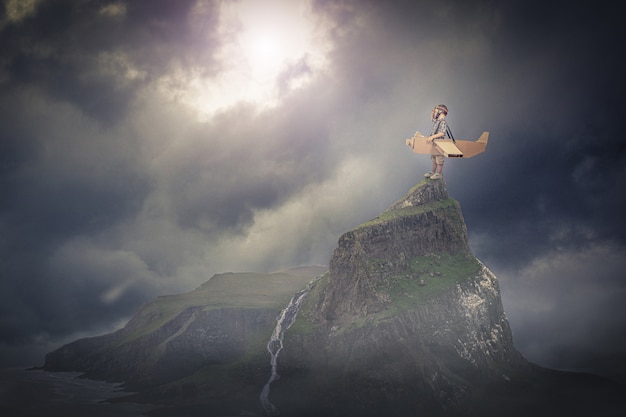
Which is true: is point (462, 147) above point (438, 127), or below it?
below

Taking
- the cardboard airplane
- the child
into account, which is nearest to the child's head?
the child

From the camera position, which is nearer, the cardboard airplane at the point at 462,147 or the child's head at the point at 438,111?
the cardboard airplane at the point at 462,147

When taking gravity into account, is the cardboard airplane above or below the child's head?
below

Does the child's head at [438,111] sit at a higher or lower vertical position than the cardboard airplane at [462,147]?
higher

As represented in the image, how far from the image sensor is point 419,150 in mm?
171750

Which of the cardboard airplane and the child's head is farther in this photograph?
the child's head

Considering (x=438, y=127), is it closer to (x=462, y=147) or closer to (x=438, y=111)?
(x=438, y=111)

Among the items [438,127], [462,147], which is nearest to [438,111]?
[438,127]

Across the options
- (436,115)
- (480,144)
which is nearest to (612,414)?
(480,144)

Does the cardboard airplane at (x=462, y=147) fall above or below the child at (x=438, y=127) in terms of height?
below

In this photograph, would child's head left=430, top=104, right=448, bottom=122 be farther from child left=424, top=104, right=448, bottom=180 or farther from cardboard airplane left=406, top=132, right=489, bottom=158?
cardboard airplane left=406, top=132, right=489, bottom=158

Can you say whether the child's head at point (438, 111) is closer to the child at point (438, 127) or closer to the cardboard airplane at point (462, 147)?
the child at point (438, 127)

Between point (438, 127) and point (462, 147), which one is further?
point (438, 127)

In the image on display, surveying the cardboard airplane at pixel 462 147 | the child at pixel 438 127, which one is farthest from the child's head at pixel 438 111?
the cardboard airplane at pixel 462 147
